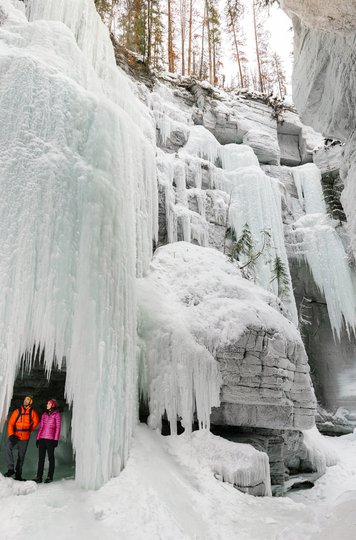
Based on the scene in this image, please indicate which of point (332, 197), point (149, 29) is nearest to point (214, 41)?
point (149, 29)

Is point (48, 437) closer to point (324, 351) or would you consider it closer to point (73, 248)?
point (73, 248)

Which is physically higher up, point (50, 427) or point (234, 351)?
point (234, 351)

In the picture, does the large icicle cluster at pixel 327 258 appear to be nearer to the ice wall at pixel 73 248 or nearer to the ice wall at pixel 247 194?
the ice wall at pixel 247 194

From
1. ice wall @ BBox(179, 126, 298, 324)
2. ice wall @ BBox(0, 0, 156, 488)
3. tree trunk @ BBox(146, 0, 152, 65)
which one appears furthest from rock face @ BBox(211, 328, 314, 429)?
tree trunk @ BBox(146, 0, 152, 65)

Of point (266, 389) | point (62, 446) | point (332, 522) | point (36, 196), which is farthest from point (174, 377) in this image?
point (36, 196)

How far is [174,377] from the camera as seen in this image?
5.88 m

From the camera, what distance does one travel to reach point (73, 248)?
4742 millimetres

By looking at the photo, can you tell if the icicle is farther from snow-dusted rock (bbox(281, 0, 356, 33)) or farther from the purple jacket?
snow-dusted rock (bbox(281, 0, 356, 33))

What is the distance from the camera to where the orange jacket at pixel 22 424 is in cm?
428

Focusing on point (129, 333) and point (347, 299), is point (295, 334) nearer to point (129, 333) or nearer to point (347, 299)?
point (129, 333)

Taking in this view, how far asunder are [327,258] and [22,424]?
12381 millimetres

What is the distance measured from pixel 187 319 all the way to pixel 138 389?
4.74 ft

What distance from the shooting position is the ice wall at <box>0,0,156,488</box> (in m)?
4.14

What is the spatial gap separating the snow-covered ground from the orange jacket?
54cm
